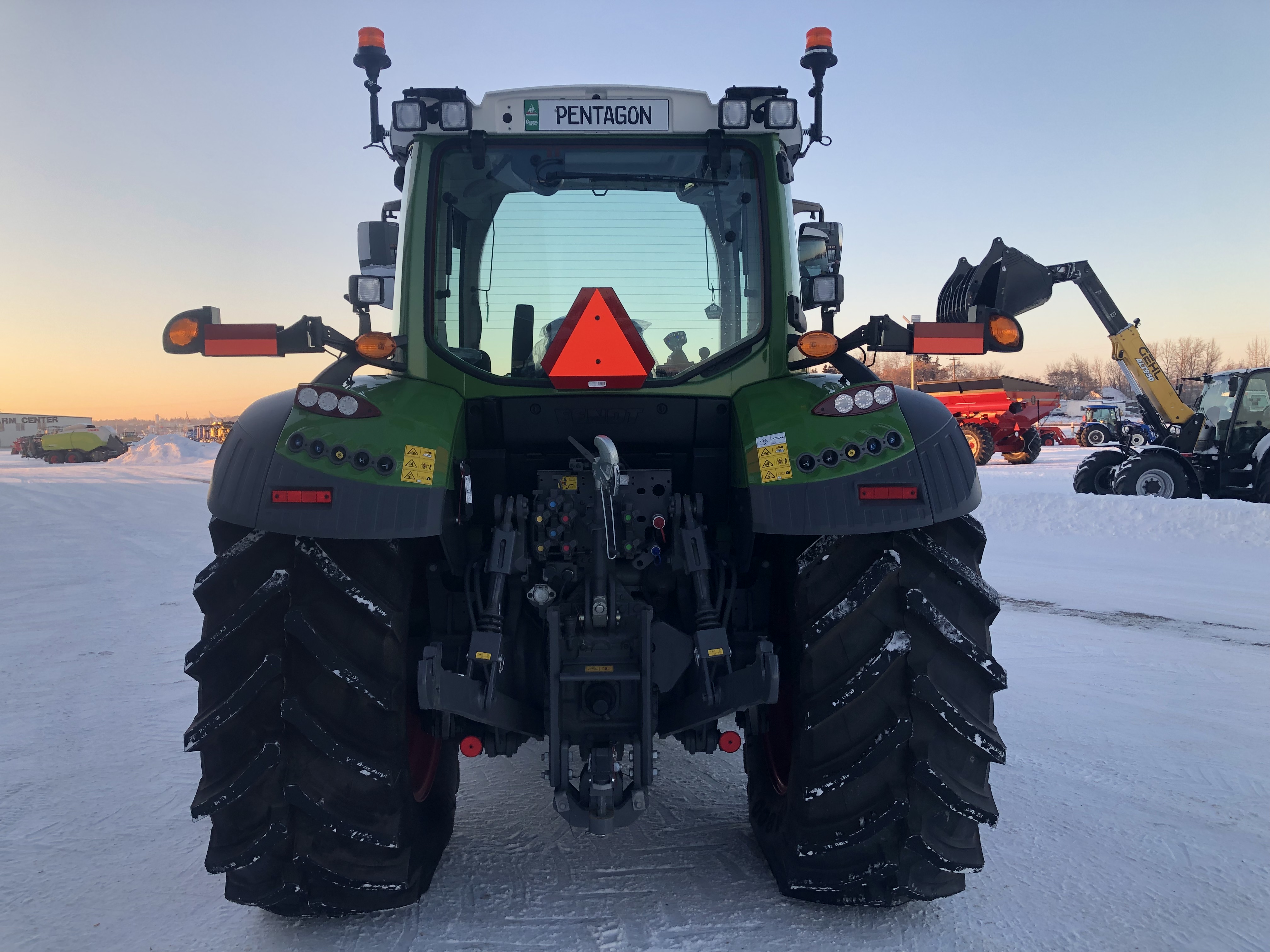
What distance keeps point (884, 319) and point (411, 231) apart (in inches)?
63.9

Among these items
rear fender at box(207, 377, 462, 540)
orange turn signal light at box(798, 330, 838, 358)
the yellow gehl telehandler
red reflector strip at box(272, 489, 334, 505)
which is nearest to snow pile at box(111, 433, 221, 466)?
the yellow gehl telehandler

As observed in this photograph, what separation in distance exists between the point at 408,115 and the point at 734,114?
3.63 ft

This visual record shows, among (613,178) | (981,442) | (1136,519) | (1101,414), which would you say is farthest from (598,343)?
(1101,414)

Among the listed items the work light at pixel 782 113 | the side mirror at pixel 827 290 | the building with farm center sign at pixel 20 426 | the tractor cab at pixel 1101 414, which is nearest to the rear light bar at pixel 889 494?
the side mirror at pixel 827 290

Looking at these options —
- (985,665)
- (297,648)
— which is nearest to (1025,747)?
(985,665)

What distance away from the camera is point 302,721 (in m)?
2.22

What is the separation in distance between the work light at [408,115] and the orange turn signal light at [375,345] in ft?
2.43

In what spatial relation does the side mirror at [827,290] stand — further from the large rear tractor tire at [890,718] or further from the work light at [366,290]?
the work light at [366,290]

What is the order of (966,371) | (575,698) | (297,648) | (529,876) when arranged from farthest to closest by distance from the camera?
(966,371) < (529,876) < (575,698) < (297,648)

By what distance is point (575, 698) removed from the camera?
100.0 inches

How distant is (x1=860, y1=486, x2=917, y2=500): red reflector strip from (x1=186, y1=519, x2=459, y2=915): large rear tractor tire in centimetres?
137

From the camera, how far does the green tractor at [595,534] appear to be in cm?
227

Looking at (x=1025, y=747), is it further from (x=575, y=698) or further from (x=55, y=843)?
(x=55, y=843)

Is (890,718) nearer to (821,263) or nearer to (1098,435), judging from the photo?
(821,263)
